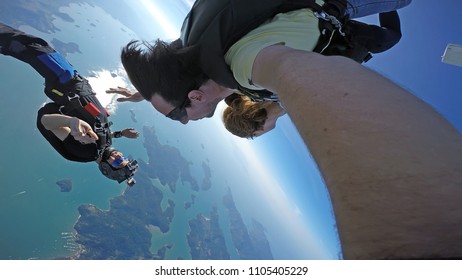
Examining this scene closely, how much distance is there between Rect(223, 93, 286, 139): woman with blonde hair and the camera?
4.39ft

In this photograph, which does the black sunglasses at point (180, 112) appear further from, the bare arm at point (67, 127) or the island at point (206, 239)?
the island at point (206, 239)

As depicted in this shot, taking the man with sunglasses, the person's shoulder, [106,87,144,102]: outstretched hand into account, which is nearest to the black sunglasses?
[106,87,144,102]: outstretched hand

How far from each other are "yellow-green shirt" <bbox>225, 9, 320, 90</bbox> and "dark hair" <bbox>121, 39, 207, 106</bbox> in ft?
0.74

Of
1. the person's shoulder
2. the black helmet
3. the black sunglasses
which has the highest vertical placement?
the black sunglasses

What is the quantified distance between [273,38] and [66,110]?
163 centimetres

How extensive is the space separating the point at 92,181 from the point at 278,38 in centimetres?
1252

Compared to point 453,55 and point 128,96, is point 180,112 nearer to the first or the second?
point 128,96

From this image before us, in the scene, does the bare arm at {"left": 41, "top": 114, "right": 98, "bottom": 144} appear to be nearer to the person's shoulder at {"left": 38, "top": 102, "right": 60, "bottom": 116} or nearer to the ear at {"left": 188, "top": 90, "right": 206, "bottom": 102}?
the person's shoulder at {"left": 38, "top": 102, "right": 60, "bottom": 116}

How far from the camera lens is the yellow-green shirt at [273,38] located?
2.13 ft

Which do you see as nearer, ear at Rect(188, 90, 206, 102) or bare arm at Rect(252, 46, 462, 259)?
bare arm at Rect(252, 46, 462, 259)

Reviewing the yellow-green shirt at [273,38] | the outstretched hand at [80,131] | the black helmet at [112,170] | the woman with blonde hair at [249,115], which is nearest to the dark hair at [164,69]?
the yellow-green shirt at [273,38]

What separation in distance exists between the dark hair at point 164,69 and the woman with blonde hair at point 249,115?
371 mm
